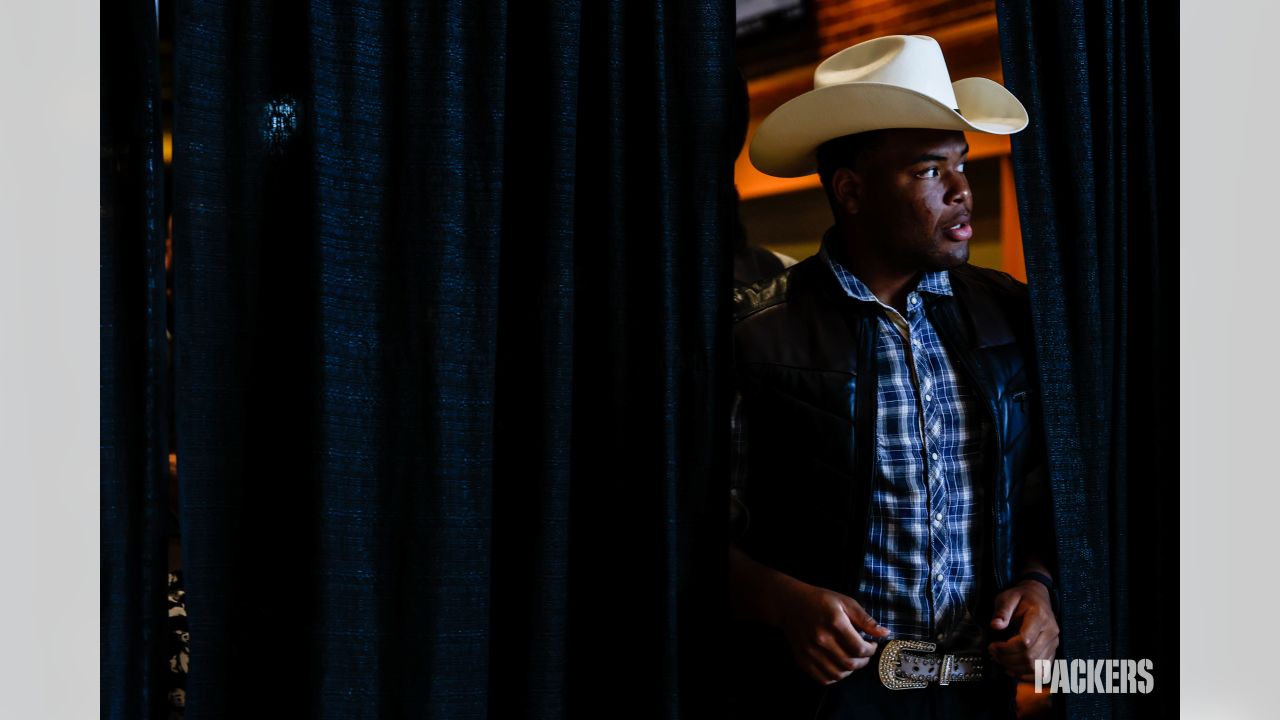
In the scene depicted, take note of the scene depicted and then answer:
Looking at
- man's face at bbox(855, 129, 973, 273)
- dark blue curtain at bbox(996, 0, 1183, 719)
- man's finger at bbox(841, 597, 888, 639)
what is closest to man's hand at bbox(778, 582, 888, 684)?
man's finger at bbox(841, 597, 888, 639)

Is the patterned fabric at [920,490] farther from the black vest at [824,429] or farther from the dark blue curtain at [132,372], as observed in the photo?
the dark blue curtain at [132,372]

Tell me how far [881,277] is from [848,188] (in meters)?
0.14

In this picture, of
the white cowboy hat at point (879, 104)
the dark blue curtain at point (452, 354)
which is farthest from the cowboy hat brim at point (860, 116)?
the dark blue curtain at point (452, 354)

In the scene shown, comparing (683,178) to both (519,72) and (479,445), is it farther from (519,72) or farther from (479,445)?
(479,445)

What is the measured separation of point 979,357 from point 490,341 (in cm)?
76

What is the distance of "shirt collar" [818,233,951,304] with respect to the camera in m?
1.54

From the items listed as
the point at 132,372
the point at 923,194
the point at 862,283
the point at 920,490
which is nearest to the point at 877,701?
the point at 920,490

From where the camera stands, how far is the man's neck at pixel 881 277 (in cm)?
155

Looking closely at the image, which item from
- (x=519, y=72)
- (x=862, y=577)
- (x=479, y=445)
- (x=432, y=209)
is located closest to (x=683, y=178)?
(x=519, y=72)

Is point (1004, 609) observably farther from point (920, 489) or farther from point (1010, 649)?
point (920, 489)

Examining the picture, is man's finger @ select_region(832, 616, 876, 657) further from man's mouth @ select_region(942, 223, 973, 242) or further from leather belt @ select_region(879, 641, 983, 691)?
man's mouth @ select_region(942, 223, 973, 242)

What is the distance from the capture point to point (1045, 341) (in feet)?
5.38

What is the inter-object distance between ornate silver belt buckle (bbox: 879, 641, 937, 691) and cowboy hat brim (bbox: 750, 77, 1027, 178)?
0.73m

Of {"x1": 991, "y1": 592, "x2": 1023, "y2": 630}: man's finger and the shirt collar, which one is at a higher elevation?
the shirt collar
